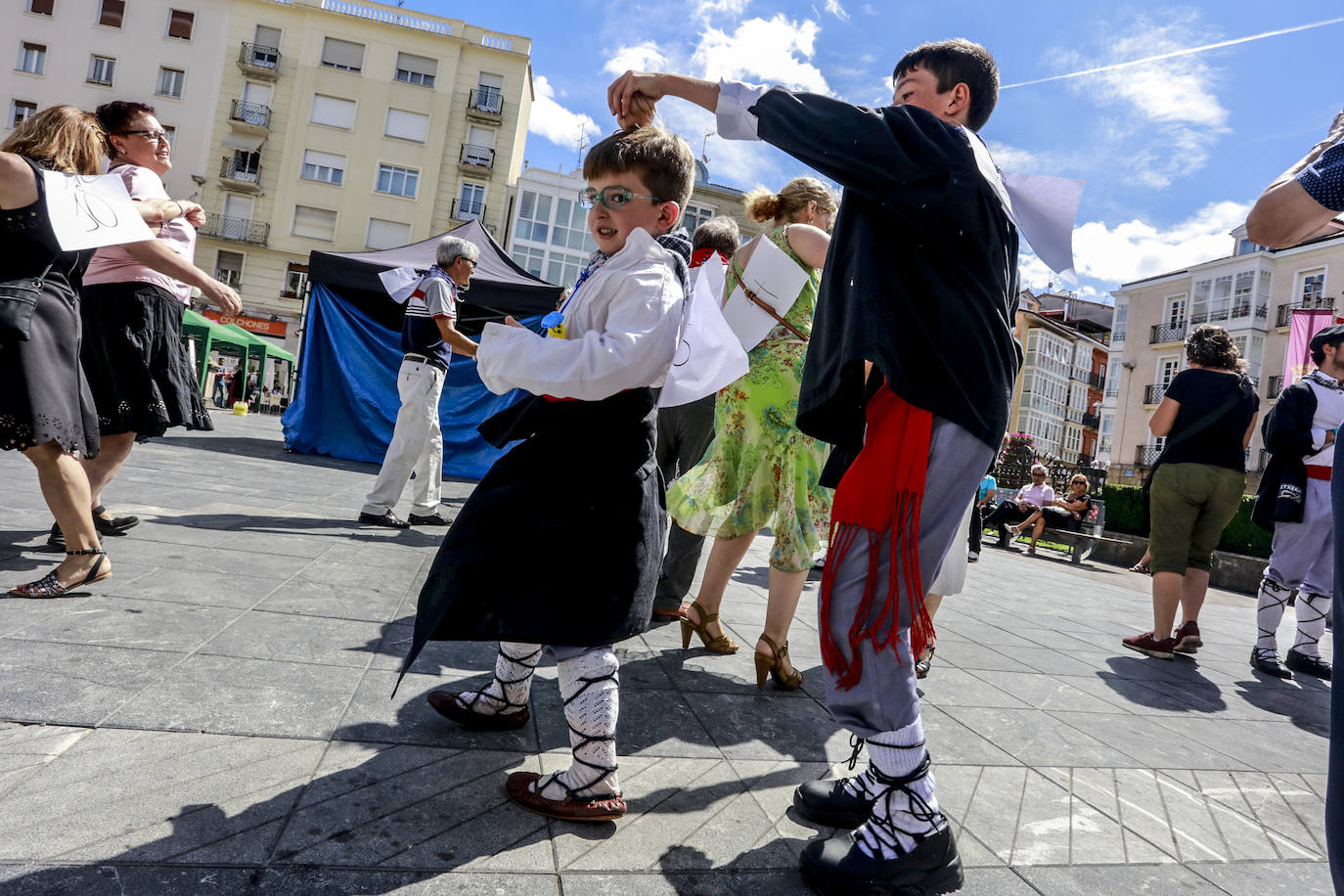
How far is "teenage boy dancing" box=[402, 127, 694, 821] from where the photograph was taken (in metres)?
1.75

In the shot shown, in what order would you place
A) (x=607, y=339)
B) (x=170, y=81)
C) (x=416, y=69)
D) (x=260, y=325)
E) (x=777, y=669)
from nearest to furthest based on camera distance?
(x=607, y=339), (x=777, y=669), (x=260, y=325), (x=170, y=81), (x=416, y=69)

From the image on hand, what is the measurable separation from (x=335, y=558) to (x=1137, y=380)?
4777 centimetres

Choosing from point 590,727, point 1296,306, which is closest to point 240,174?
point 590,727

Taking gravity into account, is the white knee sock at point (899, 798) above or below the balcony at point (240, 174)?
below

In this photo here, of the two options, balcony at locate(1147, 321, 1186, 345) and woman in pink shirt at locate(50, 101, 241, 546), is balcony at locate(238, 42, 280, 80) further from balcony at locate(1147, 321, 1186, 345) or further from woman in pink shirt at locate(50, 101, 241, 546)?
balcony at locate(1147, 321, 1186, 345)

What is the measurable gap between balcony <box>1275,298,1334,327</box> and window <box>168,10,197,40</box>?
1918 inches

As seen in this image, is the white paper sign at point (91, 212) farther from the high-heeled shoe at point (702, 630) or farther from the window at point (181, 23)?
the window at point (181, 23)

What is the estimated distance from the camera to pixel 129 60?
3534 cm

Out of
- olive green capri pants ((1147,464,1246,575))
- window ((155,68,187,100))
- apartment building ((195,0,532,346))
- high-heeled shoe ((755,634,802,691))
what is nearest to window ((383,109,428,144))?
apartment building ((195,0,532,346))

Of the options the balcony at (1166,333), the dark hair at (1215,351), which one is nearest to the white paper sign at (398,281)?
the dark hair at (1215,351)

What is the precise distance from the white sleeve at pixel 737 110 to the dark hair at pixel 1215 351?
406cm

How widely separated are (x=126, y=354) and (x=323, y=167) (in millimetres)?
36745

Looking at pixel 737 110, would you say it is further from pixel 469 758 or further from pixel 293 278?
pixel 293 278

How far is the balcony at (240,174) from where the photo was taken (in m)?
35.0
